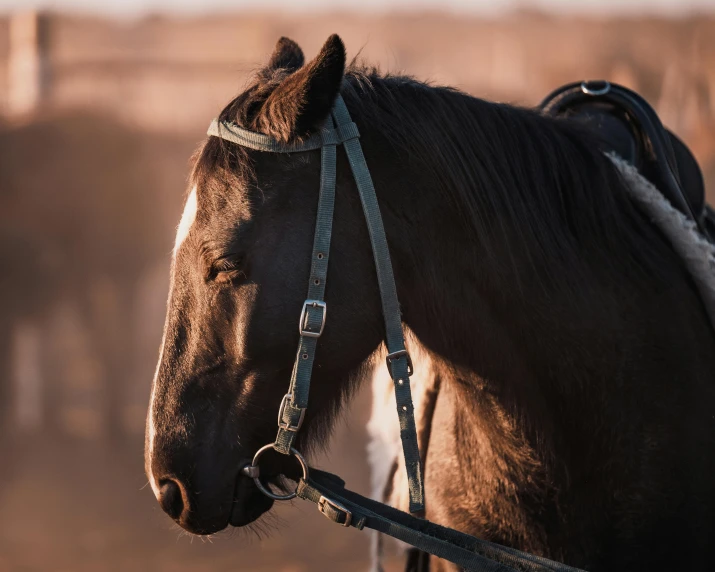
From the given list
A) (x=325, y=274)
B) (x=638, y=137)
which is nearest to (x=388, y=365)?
(x=325, y=274)

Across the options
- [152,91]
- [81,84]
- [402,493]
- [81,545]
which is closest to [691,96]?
[152,91]

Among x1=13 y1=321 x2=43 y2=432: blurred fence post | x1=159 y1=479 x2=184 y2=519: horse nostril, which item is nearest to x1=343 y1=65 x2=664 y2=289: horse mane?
x1=159 y1=479 x2=184 y2=519: horse nostril

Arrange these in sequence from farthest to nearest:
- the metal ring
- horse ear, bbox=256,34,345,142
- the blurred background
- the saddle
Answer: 1. the blurred background
2. the saddle
3. the metal ring
4. horse ear, bbox=256,34,345,142

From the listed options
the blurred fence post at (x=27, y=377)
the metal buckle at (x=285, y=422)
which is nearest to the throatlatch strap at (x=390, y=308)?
the metal buckle at (x=285, y=422)

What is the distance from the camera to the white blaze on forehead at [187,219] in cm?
170

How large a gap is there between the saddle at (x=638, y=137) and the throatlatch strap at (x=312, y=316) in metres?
0.81

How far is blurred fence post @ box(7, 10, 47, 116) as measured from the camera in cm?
945

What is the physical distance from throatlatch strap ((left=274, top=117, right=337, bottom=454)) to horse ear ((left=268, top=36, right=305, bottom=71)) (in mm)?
388

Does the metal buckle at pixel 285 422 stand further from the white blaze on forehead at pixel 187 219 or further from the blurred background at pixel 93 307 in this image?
the blurred background at pixel 93 307

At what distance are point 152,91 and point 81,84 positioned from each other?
2421 millimetres

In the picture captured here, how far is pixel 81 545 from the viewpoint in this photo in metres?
6.25

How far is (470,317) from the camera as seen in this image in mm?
1736

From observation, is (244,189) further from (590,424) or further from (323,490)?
(590,424)

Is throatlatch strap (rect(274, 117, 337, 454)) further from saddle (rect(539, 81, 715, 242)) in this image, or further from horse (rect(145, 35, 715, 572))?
saddle (rect(539, 81, 715, 242))
